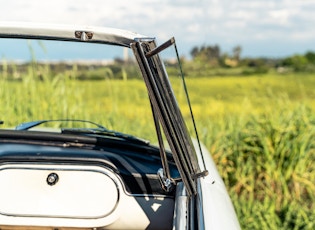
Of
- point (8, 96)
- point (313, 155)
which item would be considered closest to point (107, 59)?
point (8, 96)

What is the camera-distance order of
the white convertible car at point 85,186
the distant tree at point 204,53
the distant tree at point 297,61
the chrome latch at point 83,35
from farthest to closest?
the distant tree at point 297,61 < the distant tree at point 204,53 < the white convertible car at point 85,186 < the chrome latch at point 83,35

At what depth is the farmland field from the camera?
482 centimetres

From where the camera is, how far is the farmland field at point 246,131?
15.8 feet

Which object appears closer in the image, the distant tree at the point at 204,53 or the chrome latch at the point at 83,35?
the chrome latch at the point at 83,35

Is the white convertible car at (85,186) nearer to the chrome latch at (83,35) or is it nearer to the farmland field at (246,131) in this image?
the chrome latch at (83,35)

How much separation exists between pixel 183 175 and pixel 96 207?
648 millimetres

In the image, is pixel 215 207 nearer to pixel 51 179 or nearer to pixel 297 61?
pixel 51 179

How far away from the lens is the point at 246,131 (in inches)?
215

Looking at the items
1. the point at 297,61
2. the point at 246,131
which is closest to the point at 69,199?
the point at 246,131

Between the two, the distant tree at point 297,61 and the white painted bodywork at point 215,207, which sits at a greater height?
the distant tree at point 297,61

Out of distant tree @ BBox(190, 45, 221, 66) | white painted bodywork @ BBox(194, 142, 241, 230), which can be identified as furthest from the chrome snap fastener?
distant tree @ BBox(190, 45, 221, 66)

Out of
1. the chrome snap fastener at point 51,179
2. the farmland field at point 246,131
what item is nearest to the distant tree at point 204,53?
the chrome snap fastener at point 51,179

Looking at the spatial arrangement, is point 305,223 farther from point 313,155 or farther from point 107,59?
point 107,59

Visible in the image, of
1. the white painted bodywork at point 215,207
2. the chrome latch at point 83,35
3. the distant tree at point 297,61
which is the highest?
the distant tree at point 297,61
